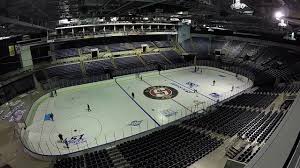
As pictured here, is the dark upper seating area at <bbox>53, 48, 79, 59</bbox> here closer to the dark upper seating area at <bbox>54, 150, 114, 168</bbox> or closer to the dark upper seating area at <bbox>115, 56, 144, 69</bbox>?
the dark upper seating area at <bbox>115, 56, 144, 69</bbox>

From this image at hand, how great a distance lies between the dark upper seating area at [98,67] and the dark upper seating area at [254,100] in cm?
1822

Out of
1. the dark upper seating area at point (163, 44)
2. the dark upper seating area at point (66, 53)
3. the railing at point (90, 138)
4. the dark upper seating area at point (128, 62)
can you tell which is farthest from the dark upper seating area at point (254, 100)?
the dark upper seating area at point (66, 53)

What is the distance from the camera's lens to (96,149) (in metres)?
16.0

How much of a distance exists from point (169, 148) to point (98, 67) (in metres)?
21.7

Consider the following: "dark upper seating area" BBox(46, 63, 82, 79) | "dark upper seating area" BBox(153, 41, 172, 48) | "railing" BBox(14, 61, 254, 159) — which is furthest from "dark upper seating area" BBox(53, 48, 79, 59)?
"dark upper seating area" BBox(153, 41, 172, 48)

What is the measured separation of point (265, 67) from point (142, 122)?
22249mm

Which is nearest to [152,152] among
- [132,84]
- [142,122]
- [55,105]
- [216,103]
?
[142,122]

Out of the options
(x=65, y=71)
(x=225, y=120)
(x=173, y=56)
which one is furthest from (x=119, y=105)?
(x=173, y=56)

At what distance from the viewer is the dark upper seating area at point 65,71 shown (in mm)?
30017

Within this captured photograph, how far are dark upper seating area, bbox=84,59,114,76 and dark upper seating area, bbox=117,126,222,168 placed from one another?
57.3ft

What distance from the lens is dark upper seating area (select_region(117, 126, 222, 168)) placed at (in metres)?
13.5

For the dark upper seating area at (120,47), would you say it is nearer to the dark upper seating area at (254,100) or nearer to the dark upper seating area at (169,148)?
the dark upper seating area at (254,100)

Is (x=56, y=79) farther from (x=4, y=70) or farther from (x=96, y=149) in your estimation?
(x=96, y=149)

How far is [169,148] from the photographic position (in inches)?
588
